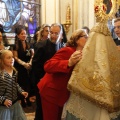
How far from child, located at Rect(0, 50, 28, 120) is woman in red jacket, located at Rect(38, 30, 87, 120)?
739mm

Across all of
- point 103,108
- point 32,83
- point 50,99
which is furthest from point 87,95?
point 32,83

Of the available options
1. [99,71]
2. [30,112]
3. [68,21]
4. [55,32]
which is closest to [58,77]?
[99,71]

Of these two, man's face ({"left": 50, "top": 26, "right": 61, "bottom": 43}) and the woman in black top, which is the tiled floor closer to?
the woman in black top

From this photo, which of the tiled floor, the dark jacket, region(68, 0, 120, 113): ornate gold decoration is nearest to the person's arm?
the tiled floor

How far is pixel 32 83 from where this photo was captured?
3.68 m

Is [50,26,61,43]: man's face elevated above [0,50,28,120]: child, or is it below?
above

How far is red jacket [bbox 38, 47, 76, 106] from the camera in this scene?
7.31 ft

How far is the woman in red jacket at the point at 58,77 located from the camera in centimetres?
224

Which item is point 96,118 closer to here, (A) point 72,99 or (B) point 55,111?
(A) point 72,99

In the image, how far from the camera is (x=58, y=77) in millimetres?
2395

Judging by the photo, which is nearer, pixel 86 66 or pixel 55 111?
pixel 86 66

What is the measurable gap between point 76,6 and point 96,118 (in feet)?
23.2

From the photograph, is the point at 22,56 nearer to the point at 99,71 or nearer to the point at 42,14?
the point at 99,71

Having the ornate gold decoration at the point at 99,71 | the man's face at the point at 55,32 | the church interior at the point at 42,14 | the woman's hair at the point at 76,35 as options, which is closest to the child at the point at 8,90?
the man's face at the point at 55,32
